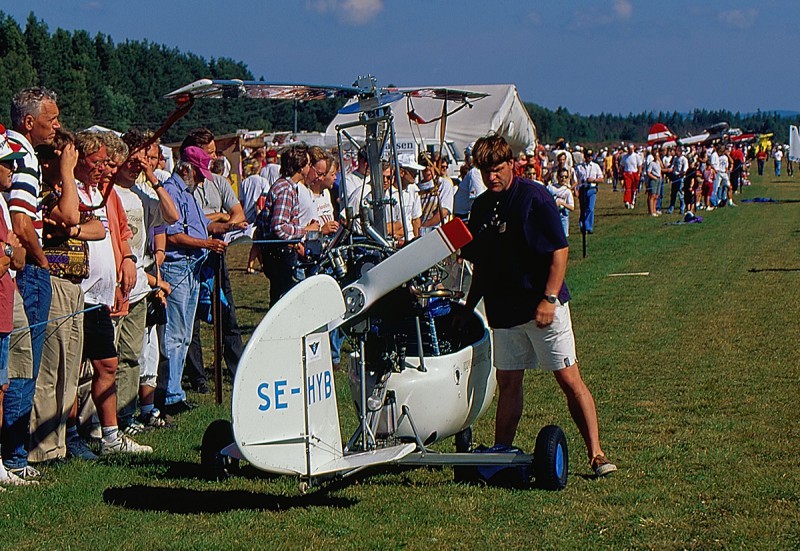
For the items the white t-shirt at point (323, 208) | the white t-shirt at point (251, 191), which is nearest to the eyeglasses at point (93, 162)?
the white t-shirt at point (323, 208)

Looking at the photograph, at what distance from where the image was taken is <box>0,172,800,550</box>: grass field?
16.9 ft

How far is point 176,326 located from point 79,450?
5.52ft

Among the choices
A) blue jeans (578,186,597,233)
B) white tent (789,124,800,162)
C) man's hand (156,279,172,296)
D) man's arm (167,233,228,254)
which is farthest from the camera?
white tent (789,124,800,162)

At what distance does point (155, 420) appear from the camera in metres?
7.93

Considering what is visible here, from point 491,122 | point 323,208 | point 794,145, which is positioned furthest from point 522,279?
point 794,145

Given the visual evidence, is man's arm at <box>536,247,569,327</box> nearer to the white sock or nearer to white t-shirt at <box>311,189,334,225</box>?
the white sock

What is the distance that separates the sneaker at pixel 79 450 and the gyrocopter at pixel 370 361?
1.18 meters

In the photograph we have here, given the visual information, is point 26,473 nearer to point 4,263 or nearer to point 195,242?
point 4,263

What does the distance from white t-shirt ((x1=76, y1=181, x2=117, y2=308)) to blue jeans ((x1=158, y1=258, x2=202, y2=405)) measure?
1.46 m

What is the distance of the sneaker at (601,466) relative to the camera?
615cm

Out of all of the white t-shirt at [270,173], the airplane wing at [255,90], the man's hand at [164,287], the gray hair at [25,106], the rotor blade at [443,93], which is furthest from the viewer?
the white t-shirt at [270,173]

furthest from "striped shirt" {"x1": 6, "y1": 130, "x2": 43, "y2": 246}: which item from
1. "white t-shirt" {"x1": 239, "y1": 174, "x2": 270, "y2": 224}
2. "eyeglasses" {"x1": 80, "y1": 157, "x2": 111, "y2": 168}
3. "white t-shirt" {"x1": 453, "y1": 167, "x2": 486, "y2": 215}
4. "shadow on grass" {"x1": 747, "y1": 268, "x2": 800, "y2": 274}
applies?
"shadow on grass" {"x1": 747, "y1": 268, "x2": 800, "y2": 274}

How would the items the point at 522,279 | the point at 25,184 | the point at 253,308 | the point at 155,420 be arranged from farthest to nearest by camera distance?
the point at 253,308
the point at 155,420
the point at 522,279
the point at 25,184

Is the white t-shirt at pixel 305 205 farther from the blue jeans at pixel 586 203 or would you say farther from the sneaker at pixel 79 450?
the blue jeans at pixel 586 203
